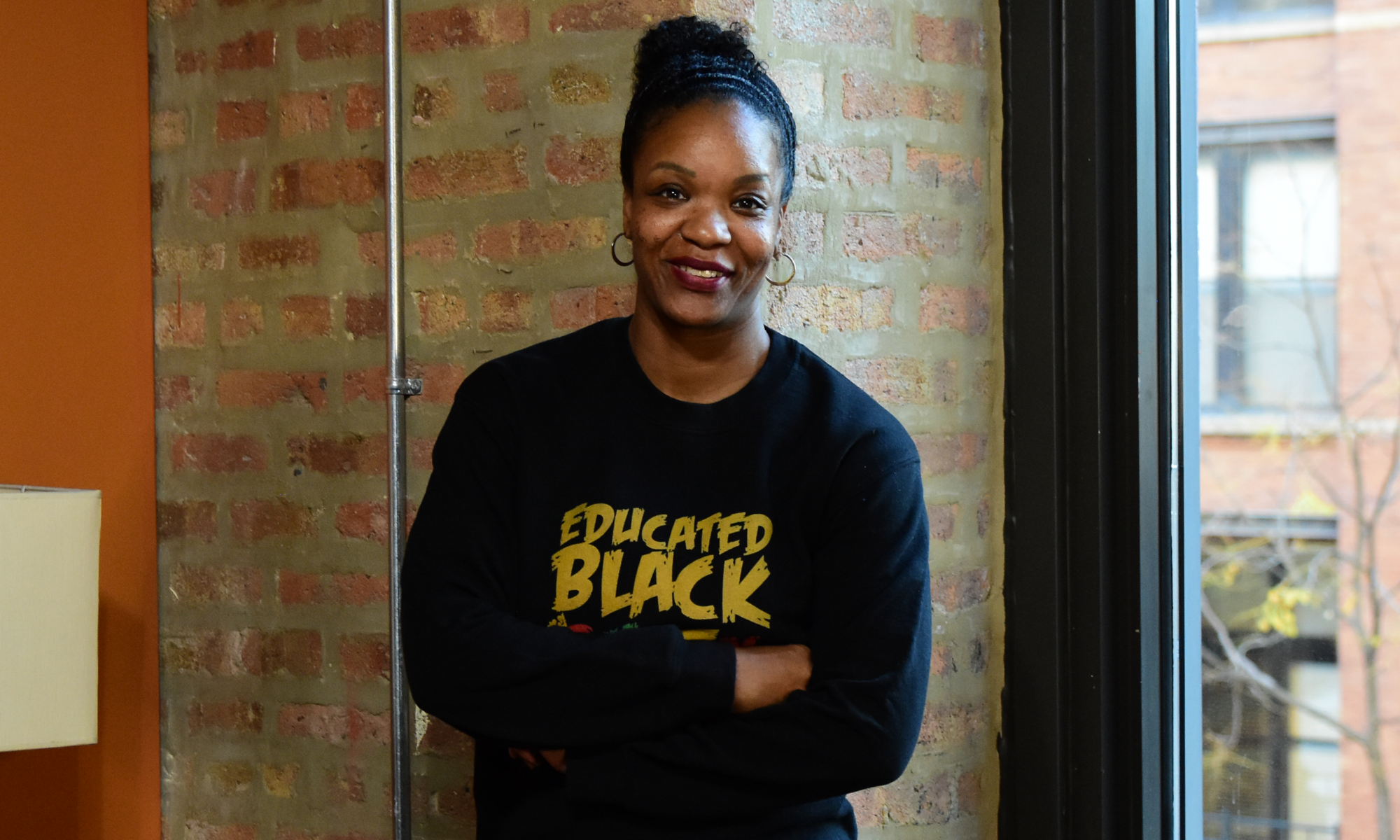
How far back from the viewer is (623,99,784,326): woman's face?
1.30 metres

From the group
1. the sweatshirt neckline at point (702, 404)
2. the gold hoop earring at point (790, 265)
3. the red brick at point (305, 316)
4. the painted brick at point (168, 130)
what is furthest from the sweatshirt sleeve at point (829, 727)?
the painted brick at point (168, 130)

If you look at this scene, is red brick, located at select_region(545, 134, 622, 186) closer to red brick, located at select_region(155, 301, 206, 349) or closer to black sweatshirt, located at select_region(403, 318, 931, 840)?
black sweatshirt, located at select_region(403, 318, 931, 840)

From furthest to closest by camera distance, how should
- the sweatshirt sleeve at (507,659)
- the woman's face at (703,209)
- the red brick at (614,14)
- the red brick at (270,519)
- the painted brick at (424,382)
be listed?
the red brick at (270,519)
the painted brick at (424,382)
the red brick at (614,14)
the woman's face at (703,209)
the sweatshirt sleeve at (507,659)

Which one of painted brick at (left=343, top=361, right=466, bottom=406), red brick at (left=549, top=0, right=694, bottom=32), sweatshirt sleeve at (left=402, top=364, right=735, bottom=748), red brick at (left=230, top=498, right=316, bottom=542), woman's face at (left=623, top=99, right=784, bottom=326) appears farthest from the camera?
red brick at (left=230, top=498, right=316, bottom=542)

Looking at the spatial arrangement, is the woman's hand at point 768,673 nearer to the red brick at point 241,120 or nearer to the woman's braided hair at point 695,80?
the woman's braided hair at point 695,80

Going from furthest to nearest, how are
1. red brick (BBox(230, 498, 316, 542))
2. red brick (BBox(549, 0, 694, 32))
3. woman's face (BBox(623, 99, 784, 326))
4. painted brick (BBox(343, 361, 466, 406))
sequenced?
1. red brick (BBox(230, 498, 316, 542))
2. painted brick (BBox(343, 361, 466, 406))
3. red brick (BBox(549, 0, 694, 32))
4. woman's face (BBox(623, 99, 784, 326))

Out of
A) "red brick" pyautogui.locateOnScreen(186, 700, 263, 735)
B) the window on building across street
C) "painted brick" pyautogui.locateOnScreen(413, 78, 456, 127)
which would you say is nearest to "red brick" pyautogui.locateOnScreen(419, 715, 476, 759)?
"red brick" pyautogui.locateOnScreen(186, 700, 263, 735)

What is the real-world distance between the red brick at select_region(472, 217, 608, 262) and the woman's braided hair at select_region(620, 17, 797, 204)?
0.79 ft

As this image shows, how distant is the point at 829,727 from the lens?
47.1 inches

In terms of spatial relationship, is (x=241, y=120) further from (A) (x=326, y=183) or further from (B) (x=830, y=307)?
(B) (x=830, y=307)

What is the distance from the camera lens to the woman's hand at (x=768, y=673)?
1216mm

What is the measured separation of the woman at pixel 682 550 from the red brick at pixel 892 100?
34 centimetres

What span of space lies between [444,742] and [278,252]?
0.79 metres

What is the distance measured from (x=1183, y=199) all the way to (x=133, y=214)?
165 centimetres
